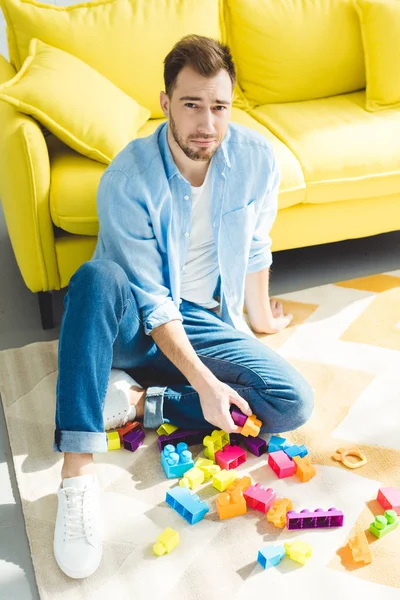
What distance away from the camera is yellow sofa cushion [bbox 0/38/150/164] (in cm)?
218

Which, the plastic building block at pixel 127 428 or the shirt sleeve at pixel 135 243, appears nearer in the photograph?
the shirt sleeve at pixel 135 243

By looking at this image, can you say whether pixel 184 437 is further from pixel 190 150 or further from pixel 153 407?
pixel 190 150

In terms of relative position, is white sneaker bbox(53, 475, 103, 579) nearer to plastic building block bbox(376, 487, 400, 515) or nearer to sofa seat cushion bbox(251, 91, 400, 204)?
plastic building block bbox(376, 487, 400, 515)

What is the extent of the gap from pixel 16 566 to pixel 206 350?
70 cm

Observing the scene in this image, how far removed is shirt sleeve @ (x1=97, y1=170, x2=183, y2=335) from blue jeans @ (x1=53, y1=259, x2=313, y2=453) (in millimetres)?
52

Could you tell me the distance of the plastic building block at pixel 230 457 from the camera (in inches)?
70.4

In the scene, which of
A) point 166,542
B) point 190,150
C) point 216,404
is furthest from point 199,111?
point 166,542

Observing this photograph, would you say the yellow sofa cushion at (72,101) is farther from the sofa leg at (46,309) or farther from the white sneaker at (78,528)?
the white sneaker at (78,528)

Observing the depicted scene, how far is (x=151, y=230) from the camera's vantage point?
184 cm

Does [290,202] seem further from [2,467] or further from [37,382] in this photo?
[2,467]

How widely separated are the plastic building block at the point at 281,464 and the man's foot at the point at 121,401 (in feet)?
1.27

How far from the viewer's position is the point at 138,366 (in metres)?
1.93

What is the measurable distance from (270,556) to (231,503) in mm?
177

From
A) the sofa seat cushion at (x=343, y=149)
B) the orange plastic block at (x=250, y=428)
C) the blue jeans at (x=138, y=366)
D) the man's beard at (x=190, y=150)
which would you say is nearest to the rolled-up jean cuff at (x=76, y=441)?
the blue jeans at (x=138, y=366)
